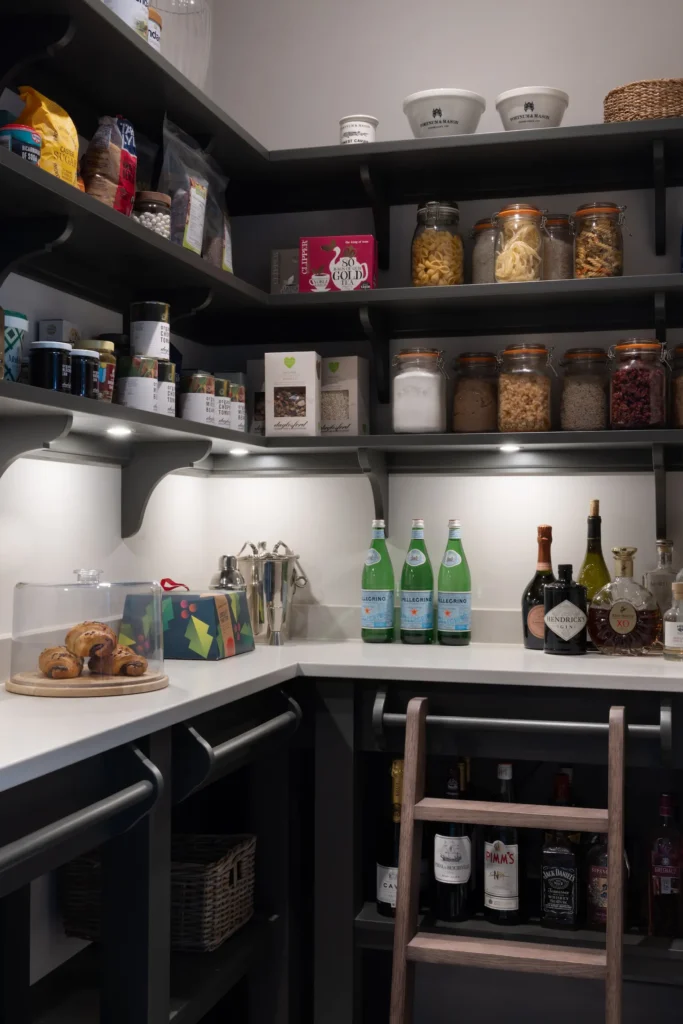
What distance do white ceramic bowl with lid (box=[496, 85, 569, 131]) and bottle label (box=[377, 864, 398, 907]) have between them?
176 centimetres

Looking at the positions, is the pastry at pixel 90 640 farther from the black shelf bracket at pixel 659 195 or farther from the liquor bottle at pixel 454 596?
the black shelf bracket at pixel 659 195

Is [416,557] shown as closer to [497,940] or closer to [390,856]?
[390,856]

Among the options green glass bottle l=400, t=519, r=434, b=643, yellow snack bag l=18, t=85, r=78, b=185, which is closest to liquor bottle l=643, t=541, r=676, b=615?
green glass bottle l=400, t=519, r=434, b=643

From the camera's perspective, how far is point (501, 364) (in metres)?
2.63

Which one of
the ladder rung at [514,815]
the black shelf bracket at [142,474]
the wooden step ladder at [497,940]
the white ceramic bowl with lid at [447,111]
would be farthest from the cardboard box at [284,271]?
the ladder rung at [514,815]

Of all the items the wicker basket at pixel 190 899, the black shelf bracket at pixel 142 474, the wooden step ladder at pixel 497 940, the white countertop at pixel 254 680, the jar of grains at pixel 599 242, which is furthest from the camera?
the jar of grains at pixel 599 242

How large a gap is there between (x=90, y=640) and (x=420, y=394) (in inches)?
44.6

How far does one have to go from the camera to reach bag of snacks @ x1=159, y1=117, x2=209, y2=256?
2.30 meters

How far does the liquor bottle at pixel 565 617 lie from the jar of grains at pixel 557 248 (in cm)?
72

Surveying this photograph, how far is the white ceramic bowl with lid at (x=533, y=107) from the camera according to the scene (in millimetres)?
2553

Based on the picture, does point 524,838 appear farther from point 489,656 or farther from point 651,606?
point 651,606

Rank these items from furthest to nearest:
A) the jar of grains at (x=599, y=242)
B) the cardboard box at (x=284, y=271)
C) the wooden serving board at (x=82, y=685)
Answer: the cardboard box at (x=284, y=271), the jar of grains at (x=599, y=242), the wooden serving board at (x=82, y=685)

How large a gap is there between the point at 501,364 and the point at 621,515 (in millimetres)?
493

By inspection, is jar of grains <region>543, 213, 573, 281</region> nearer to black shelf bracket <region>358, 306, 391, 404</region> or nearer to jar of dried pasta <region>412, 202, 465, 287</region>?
jar of dried pasta <region>412, 202, 465, 287</region>
